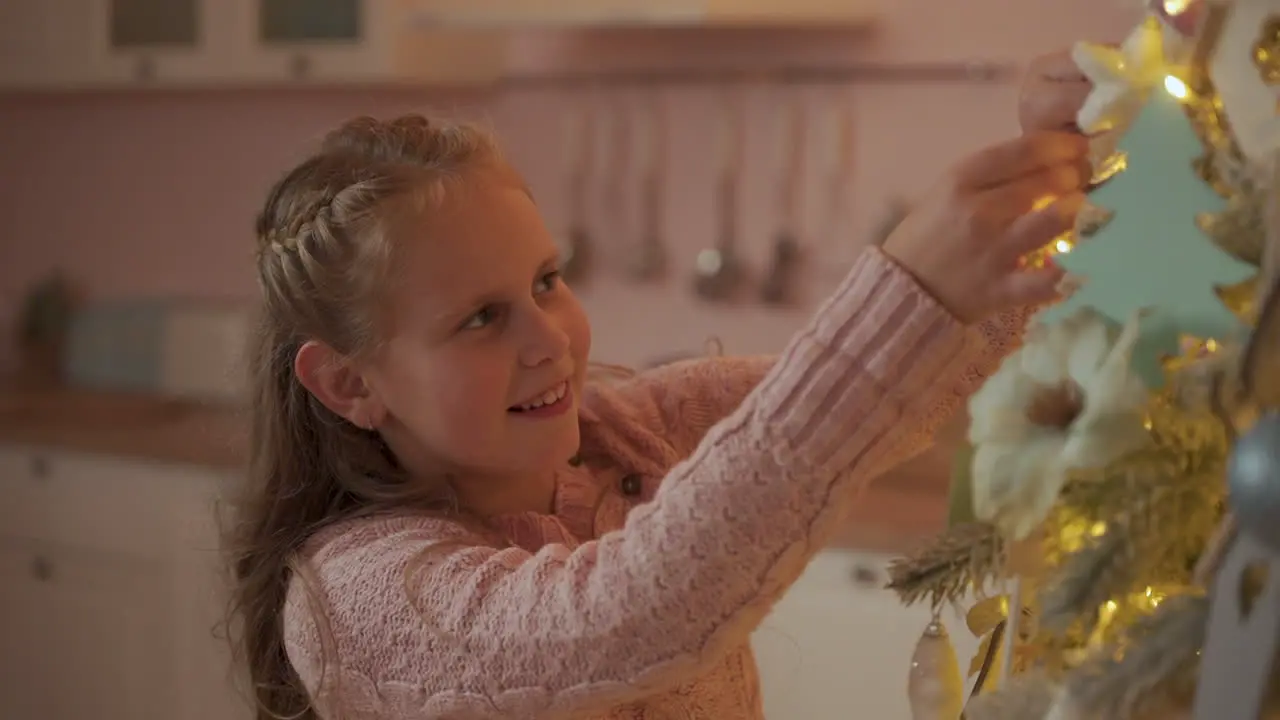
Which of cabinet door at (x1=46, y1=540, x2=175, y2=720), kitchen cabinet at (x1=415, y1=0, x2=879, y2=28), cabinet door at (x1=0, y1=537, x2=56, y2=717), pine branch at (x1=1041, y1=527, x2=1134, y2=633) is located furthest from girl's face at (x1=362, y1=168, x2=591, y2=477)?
cabinet door at (x1=0, y1=537, x2=56, y2=717)

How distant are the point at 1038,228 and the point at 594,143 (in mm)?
2126

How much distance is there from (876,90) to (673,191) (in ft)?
1.34

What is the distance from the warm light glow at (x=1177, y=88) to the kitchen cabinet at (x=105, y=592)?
2092 millimetres

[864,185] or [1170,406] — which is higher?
[1170,406]

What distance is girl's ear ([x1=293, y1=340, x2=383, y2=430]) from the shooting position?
1.02m

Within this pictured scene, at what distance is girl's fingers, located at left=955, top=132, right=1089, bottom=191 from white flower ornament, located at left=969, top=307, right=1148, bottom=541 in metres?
0.12

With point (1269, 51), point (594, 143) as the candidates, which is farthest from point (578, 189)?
point (1269, 51)

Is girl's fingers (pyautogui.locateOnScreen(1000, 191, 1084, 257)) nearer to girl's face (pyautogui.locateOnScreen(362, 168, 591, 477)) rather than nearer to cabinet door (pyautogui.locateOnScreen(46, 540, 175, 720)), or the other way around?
girl's face (pyautogui.locateOnScreen(362, 168, 591, 477))

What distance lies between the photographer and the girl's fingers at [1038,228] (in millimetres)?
584

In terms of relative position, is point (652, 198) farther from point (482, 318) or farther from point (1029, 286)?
point (1029, 286)

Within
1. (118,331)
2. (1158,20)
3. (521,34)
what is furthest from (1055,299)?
(118,331)

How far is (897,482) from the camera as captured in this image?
2260 millimetres

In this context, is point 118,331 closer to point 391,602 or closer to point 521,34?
point 521,34

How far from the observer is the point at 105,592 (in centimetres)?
259
